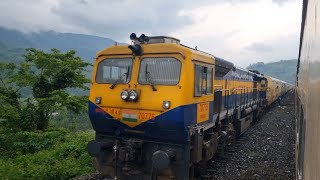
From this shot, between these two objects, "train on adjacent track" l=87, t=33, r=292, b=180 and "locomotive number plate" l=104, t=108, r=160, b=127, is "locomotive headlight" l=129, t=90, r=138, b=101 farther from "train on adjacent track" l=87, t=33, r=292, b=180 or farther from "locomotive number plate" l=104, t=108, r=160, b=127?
"locomotive number plate" l=104, t=108, r=160, b=127

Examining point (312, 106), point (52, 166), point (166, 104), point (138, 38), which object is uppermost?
point (138, 38)

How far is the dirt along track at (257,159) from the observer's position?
956 cm

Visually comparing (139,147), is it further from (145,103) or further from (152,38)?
(152,38)

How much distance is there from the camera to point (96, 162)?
8.13 metres

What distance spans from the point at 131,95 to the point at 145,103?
0.39 metres

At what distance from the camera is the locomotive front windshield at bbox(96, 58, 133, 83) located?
7850 mm

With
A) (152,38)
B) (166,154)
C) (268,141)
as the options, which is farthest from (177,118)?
(268,141)

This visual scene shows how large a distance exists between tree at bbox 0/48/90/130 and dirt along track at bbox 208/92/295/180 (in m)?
10.7

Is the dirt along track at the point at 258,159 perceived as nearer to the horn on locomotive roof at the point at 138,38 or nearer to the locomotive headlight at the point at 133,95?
the locomotive headlight at the point at 133,95

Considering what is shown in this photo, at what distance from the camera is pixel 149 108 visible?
7.32 m

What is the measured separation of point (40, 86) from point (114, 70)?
46.6 feet

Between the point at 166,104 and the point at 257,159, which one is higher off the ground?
the point at 166,104

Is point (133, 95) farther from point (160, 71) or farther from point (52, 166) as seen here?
point (52, 166)

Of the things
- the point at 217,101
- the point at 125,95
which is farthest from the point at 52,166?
the point at 217,101
